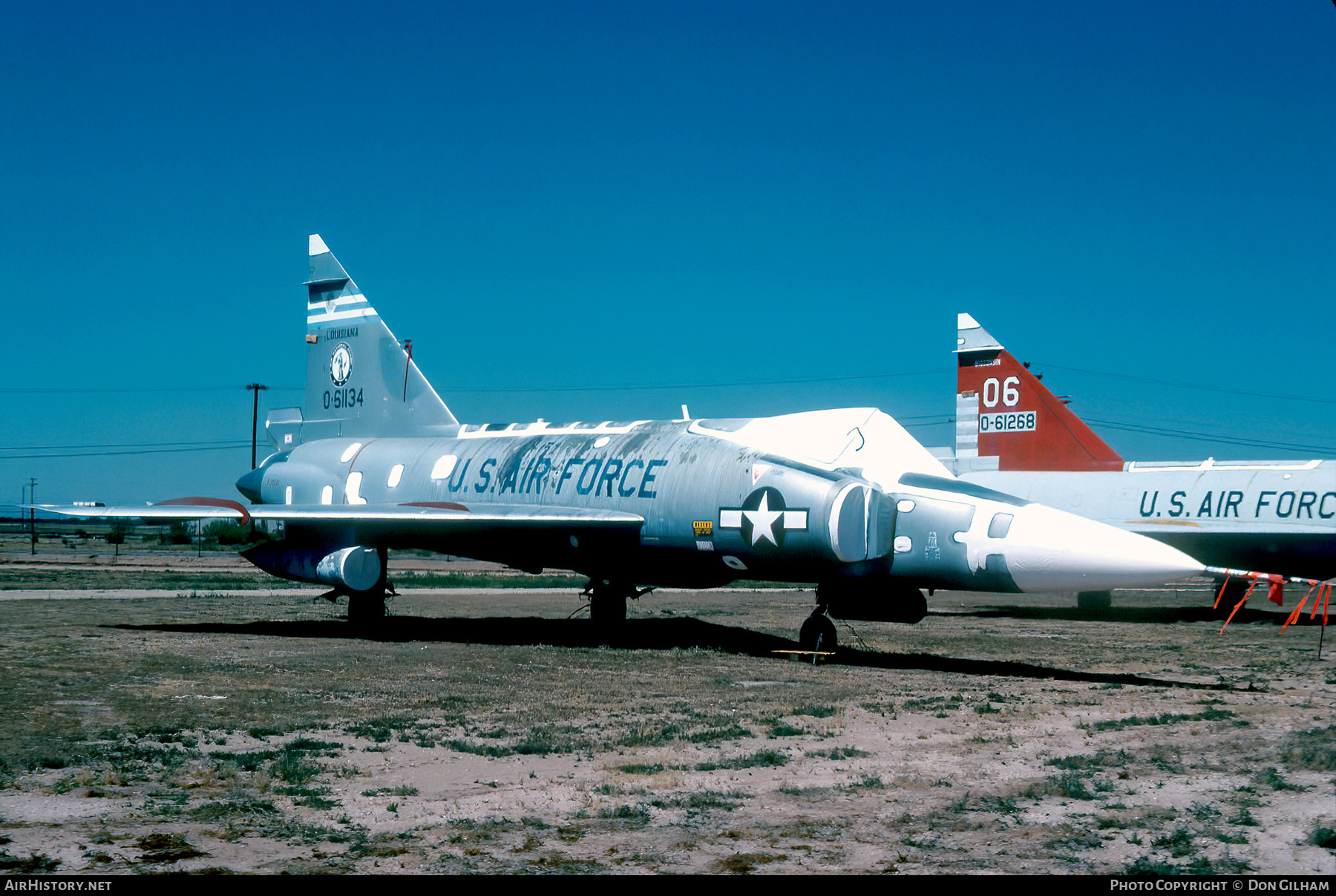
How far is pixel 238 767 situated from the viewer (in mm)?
7855

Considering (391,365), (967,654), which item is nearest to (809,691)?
(967,654)

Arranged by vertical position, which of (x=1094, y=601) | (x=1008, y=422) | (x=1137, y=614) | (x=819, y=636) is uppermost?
(x=1008, y=422)

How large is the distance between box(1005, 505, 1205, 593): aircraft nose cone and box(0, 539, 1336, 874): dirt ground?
1.17 metres

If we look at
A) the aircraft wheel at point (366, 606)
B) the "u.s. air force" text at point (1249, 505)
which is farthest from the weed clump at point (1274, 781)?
the "u.s. air force" text at point (1249, 505)

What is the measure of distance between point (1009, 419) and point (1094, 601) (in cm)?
541

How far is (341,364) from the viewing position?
2314cm

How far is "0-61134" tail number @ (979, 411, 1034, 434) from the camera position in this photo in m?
30.7

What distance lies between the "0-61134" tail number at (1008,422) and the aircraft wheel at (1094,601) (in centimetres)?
462

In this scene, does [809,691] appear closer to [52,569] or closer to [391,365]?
[391,365]

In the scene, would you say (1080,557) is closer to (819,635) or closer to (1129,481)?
(819,635)

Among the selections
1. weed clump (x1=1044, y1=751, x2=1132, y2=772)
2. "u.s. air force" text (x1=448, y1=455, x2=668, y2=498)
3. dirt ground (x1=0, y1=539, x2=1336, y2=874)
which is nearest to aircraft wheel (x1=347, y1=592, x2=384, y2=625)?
dirt ground (x1=0, y1=539, x2=1336, y2=874)

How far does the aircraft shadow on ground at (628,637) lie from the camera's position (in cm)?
1420

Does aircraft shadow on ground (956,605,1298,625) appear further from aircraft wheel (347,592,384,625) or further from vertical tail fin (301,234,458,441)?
aircraft wheel (347,592,384,625)

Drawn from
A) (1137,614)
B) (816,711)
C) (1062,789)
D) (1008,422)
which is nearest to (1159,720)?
(816,711)
